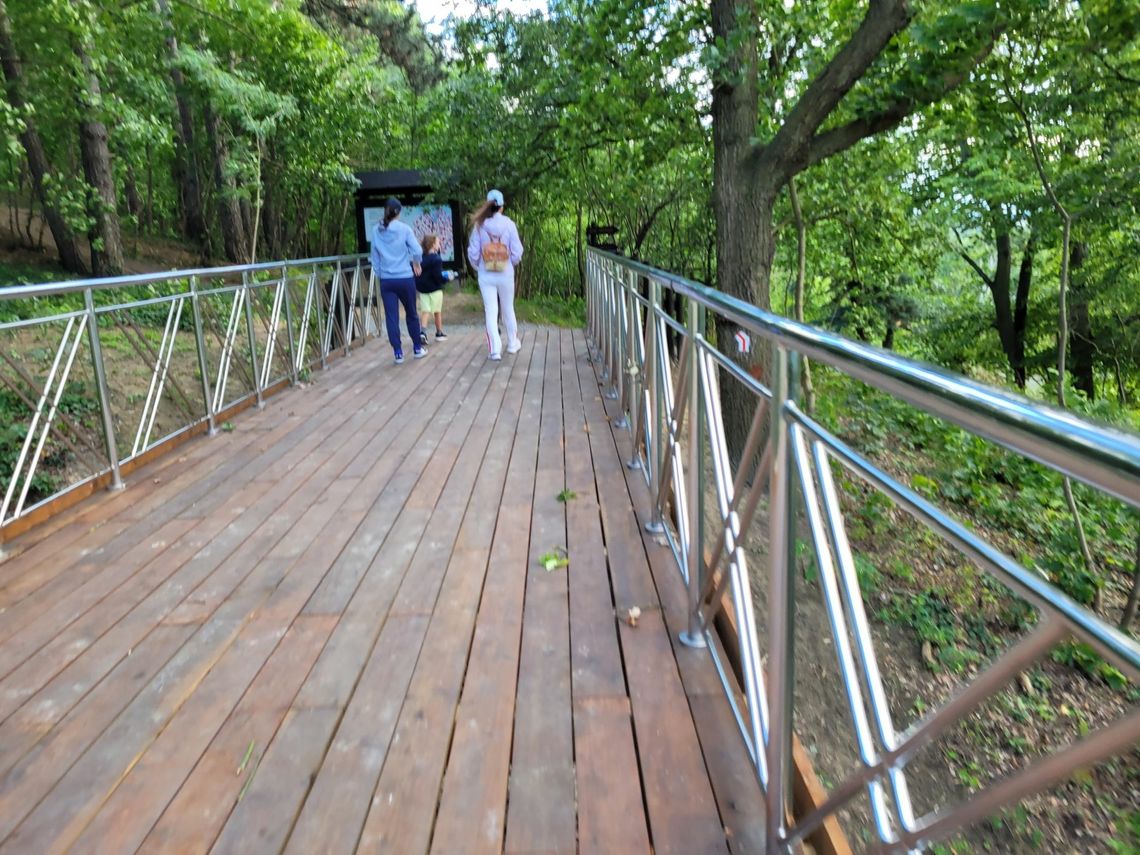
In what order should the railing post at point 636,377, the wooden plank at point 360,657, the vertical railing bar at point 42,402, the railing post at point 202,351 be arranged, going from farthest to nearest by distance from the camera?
the railing post at point 202,351
the railing post at point 636,377
the vertical railing bar at point 42,402
the wooden plank at point 360,657

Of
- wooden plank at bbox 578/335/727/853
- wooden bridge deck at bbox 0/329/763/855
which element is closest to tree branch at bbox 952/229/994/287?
wooden bridge deck at bbox 0/329/763/855

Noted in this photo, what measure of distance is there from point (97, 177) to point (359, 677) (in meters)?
10.6

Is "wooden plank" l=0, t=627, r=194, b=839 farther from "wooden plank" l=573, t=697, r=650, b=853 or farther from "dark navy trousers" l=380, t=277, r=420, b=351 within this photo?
"dark navy trousers" l=380, t=277, r=420, b=351

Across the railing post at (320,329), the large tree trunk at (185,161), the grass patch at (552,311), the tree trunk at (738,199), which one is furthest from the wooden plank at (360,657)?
the large tree trunk at (185,161)

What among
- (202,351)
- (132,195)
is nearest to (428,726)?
(202,351)

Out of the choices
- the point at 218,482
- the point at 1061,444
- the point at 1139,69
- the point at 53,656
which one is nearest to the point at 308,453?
the point at 218,482

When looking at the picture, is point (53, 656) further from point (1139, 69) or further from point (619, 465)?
point (1139, 69)

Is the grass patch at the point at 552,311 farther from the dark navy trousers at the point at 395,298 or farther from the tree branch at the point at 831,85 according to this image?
the tree branch at the point at 831,85

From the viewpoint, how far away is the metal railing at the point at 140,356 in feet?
12.0

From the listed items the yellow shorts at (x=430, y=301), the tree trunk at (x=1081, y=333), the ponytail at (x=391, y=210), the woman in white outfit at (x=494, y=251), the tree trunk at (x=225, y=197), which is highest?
the tree trunk at (x=225, y=197)

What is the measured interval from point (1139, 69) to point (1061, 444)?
801 centimetres

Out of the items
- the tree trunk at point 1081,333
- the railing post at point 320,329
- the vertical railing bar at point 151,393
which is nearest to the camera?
the vertical railing bar at point 151,393

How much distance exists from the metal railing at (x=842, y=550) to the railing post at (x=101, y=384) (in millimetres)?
2757

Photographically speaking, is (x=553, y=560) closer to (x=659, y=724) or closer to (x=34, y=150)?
(x=659, y=724)
